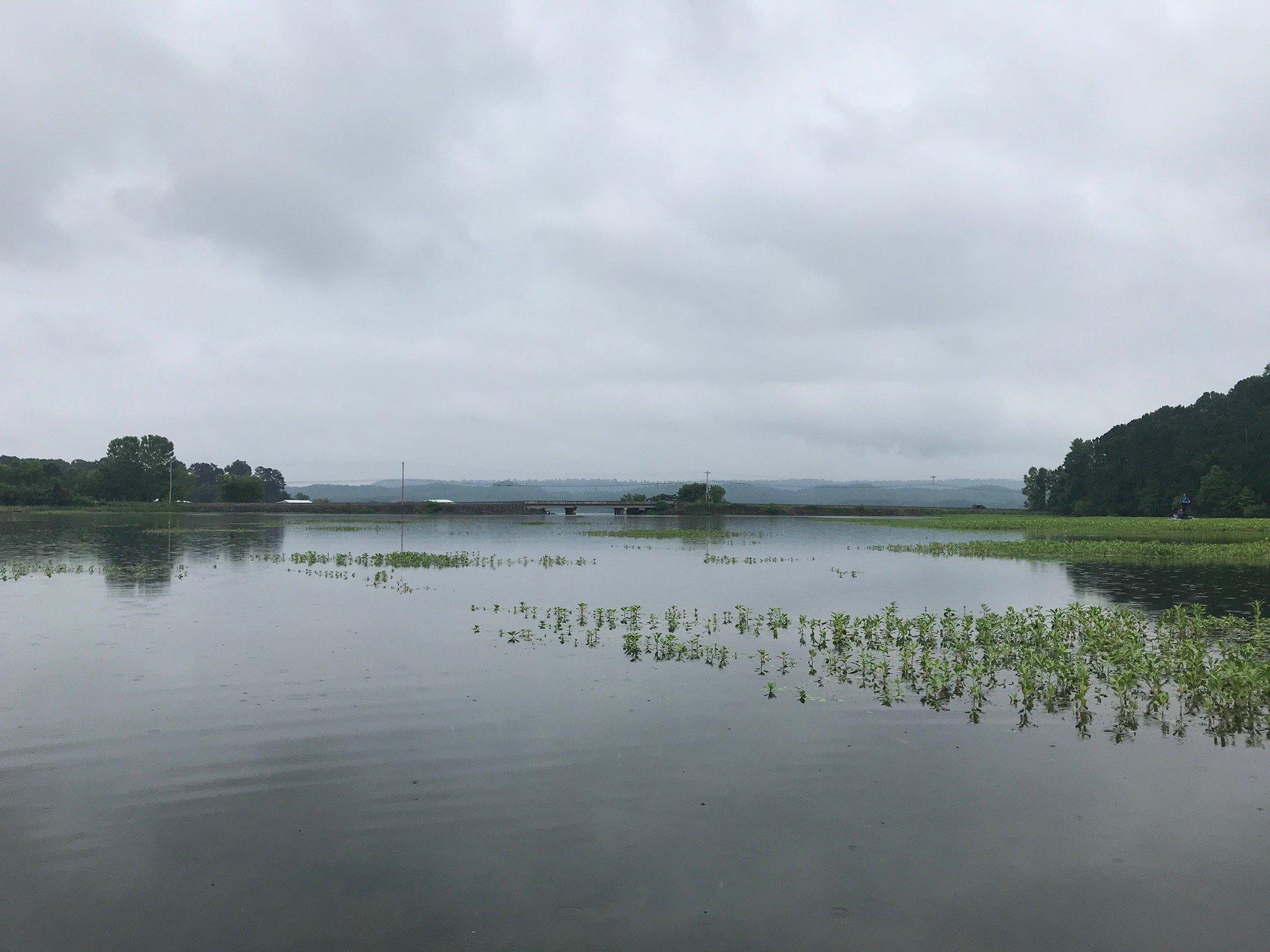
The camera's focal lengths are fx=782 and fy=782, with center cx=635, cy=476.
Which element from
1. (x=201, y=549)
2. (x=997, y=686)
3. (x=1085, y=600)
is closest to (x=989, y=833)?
(x=997, y=686)

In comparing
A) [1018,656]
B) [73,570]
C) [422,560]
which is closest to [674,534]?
[422,560]

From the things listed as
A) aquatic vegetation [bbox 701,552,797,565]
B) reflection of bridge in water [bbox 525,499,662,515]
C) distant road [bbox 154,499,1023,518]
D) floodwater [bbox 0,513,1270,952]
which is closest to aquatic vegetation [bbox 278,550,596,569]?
aquatic vegetation [bbox 701,552,797,565]

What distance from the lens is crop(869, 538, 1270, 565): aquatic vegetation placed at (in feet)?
166

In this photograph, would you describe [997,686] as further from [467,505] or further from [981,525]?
[467,505]

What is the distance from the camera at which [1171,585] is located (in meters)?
37.2

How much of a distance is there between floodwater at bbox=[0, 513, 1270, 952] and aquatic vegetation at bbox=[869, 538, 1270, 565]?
4131 cm

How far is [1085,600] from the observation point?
32750mm

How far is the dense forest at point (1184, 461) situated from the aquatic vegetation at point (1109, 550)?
60.2 m

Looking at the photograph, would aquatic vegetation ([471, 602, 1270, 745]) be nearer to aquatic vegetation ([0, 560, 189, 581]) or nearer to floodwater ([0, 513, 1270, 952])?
floodwater ([0, 513, 1270, 952])

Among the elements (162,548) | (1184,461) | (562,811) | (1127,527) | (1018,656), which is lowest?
(562,811)

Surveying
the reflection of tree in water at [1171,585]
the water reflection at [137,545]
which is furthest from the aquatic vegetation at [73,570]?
the reflection of tree in water at [1171,585]

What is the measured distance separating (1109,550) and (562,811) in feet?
197

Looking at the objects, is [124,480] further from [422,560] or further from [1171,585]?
[1171,585]

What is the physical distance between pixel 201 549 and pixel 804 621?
49.7m
